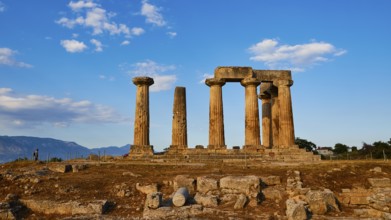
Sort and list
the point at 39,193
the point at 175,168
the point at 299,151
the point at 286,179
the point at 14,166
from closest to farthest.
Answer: the point at 39,193
the point at 286,179
the point at 175,168
the point at 14,166
the point at 299,151

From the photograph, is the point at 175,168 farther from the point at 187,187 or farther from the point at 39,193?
the point at 39,193

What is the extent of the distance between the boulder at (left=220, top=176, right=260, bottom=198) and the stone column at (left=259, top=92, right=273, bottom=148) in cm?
2485

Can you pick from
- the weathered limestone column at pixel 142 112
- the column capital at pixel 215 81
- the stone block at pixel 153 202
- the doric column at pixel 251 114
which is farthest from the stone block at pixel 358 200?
the column capital at pixel 215 81

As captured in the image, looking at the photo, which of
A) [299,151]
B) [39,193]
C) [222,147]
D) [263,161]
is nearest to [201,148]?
[222,147]

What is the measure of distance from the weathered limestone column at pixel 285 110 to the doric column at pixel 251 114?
8.47ft

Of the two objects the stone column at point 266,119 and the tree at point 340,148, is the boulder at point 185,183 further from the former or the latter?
the tree at point 340,148

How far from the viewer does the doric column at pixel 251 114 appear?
36.8 meters

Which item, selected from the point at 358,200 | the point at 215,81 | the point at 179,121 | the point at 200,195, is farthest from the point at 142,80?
the point at 358,200

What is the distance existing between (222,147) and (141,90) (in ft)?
32.2

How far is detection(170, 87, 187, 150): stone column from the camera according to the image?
119 ft

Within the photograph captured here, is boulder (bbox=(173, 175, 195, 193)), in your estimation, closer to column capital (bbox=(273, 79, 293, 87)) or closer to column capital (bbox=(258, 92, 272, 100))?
column capital (bbox=(273, 79, 293, 87))

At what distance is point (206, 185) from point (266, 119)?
2668 centimetres

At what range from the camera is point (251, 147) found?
35.8m

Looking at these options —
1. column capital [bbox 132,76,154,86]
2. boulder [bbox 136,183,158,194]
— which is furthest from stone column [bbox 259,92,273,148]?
boulder [bbox 136,183,158,194]
